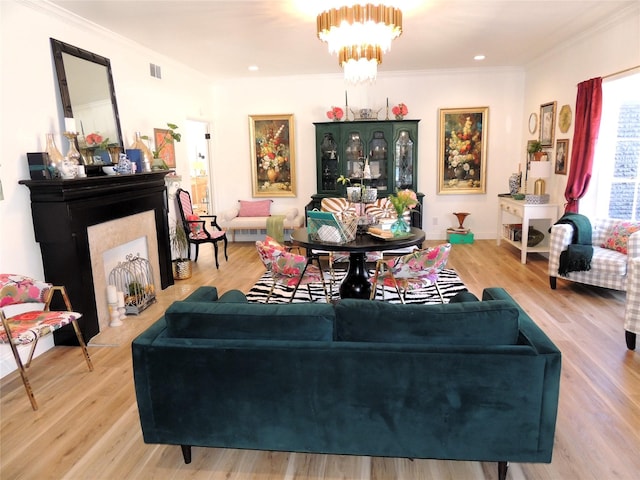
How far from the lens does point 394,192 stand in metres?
7.07

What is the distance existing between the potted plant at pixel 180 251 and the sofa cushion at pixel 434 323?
395 centimetres

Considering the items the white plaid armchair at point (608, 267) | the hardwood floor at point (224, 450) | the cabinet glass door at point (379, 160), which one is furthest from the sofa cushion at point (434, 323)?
the cabinet glass door at point (379, 160)

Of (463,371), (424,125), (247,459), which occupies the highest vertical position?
(424,125)

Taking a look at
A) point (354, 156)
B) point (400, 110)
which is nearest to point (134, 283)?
point (354, 156)

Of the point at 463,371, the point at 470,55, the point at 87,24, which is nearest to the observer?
the point at 463,371

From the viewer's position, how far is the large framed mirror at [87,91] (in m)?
3.68

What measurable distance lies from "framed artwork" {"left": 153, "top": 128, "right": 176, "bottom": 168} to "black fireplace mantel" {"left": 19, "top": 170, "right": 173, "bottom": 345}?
1385mm

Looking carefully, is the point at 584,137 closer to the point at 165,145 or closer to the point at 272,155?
the point at 272,155

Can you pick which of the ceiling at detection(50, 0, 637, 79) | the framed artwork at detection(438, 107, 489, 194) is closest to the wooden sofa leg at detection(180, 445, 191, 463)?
the ceiling at detection(50, 0, 637, 79)

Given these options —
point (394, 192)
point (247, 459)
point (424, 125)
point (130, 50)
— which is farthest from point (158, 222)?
point (424, 125)

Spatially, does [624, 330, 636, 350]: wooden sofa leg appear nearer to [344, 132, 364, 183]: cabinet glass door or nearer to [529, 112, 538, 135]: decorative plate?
[529, 112, 538, 135]: decorative plate

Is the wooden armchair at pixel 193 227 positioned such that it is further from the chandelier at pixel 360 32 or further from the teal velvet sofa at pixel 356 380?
the teal velvet sofa at pixel 356 380

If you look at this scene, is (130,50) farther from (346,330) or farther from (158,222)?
(346,330)

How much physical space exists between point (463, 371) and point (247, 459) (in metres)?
1.16
